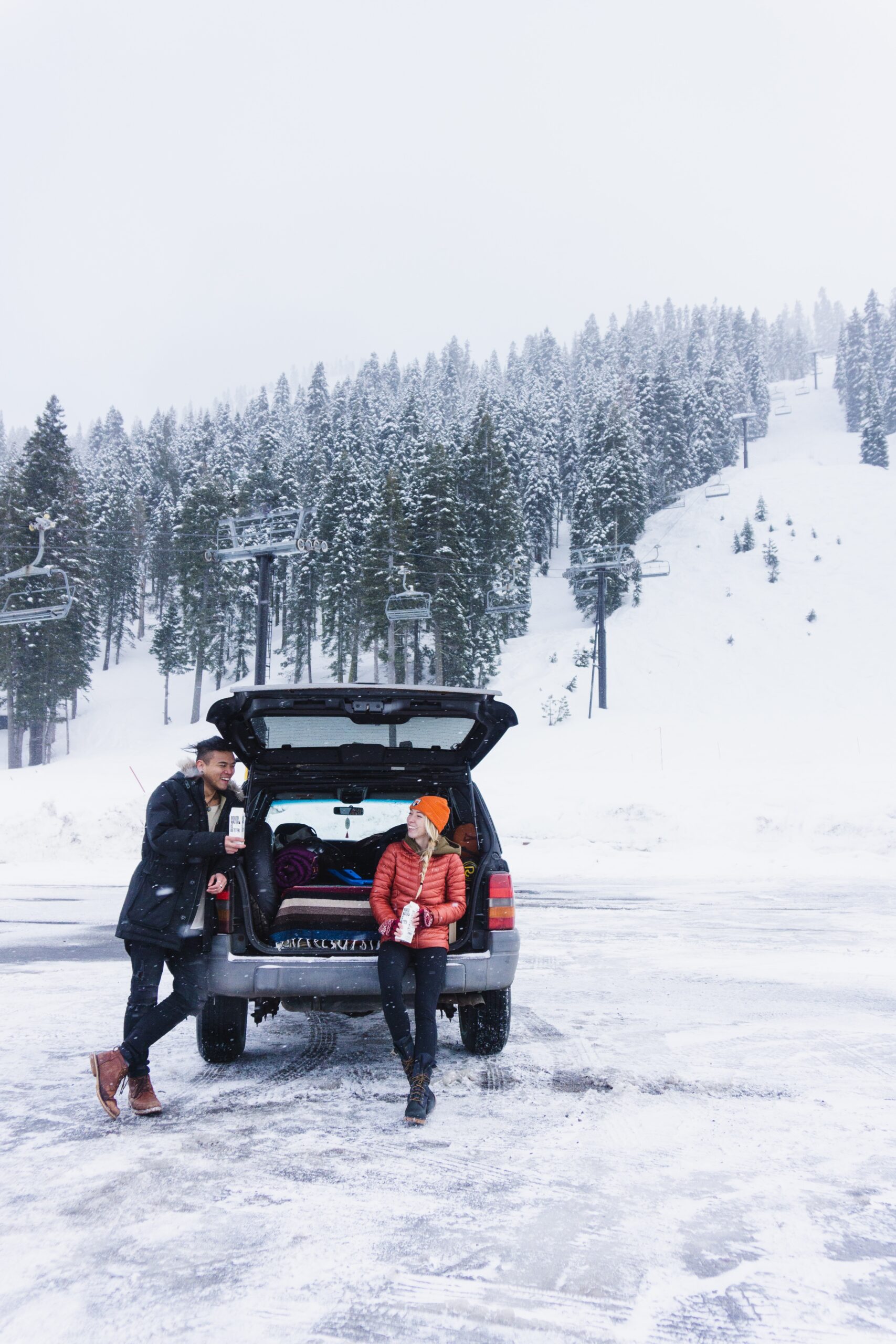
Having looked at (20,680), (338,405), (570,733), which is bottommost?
(570,733)

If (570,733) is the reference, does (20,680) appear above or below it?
above

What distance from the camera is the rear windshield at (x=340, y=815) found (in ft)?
17.7

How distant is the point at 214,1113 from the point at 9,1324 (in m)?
1.71

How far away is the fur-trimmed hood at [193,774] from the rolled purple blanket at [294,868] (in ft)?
3.01

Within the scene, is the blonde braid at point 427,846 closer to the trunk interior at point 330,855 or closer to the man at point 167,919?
the trunk interior at point 330,855

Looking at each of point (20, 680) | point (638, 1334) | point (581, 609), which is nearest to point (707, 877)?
point (638, 1334)

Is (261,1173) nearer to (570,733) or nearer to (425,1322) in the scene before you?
(425,1322)

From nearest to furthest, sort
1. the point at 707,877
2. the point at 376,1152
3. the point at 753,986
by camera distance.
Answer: the point at 376,1152 → the point at 753,986 → the point at 707,877

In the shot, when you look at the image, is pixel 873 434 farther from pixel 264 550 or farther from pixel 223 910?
pixel 223 910

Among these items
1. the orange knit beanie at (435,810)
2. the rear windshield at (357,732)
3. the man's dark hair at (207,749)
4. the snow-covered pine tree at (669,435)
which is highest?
the snow-covered pine tree at (669,435)

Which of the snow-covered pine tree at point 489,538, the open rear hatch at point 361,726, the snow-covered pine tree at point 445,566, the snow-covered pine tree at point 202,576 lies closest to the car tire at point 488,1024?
the open rear hatch at point 361,726

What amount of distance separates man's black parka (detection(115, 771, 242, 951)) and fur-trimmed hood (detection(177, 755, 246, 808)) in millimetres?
31

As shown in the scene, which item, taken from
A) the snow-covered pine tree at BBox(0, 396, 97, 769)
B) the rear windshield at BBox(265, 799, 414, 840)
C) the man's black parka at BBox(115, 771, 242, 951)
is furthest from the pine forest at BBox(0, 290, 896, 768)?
the man's black parka at BBox(115, 771, 242, 951)

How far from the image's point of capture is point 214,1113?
410 centimetres
